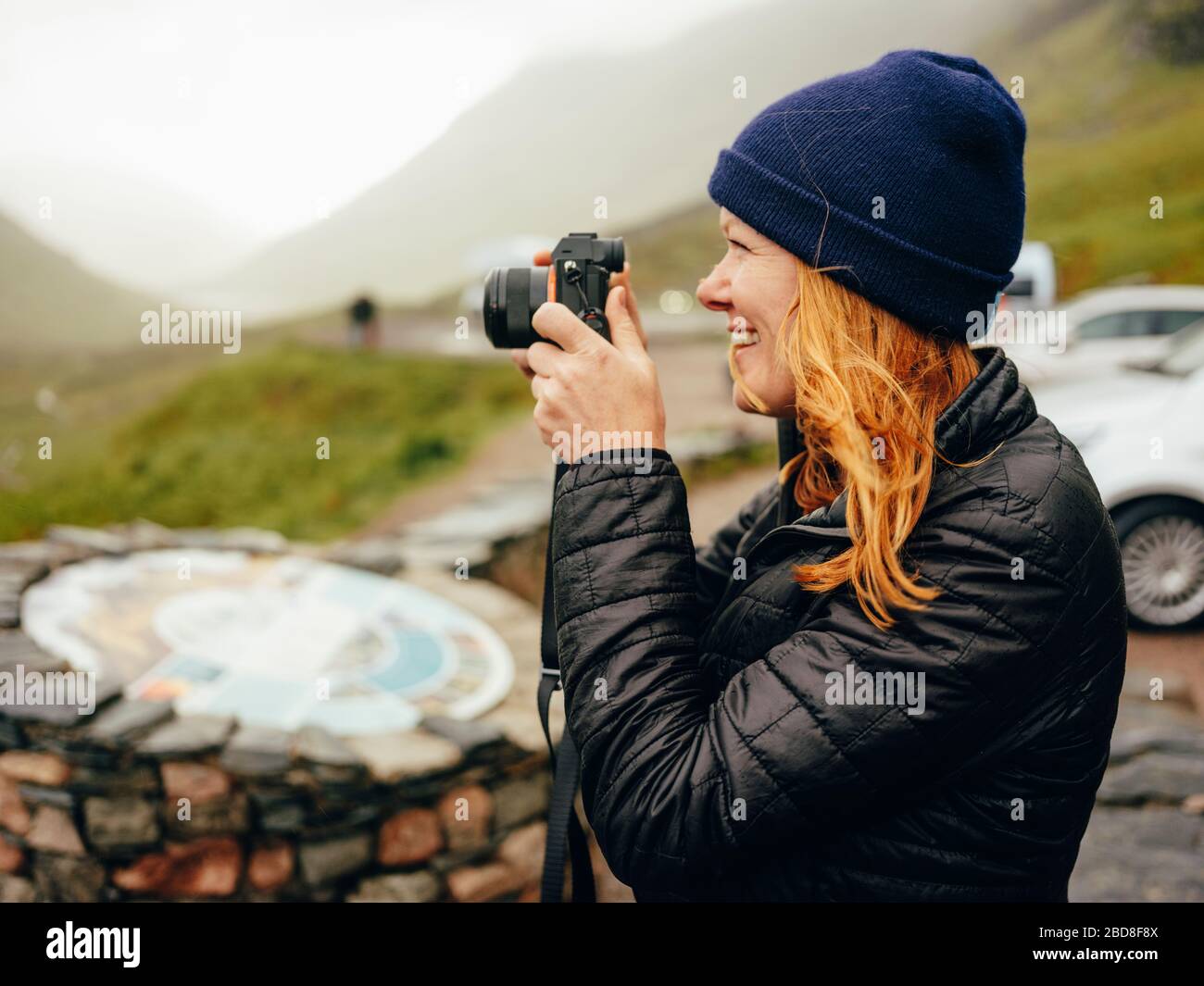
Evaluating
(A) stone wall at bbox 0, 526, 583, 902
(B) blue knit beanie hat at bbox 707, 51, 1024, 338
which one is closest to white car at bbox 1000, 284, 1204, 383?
(A) stone wall at bbox 0, 526, 583, 902

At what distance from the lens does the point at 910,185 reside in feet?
4.26

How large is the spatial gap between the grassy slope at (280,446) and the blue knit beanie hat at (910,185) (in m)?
7.42

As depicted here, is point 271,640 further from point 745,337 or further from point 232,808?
point 745,337

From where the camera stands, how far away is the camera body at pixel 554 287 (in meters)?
1.56

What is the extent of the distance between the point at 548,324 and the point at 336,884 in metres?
2.64

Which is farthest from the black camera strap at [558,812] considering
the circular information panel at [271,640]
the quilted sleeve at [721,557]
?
the circular information panel at [271,640]

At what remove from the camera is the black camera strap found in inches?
63.4

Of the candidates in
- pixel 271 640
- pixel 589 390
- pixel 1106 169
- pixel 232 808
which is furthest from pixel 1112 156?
pixel 589 390

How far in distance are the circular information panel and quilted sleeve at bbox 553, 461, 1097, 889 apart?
2449 millimetres

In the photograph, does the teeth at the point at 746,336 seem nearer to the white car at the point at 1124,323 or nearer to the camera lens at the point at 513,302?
the camera lens at the point at 513,302

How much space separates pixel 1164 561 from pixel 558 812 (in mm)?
4975

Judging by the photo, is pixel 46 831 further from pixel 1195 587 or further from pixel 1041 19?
pixel 1041 19
